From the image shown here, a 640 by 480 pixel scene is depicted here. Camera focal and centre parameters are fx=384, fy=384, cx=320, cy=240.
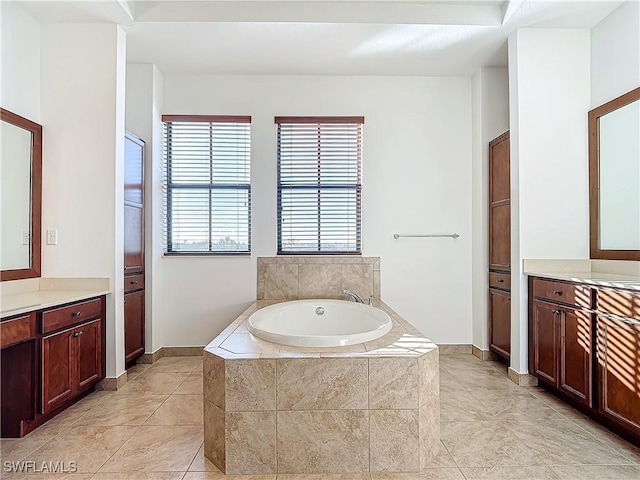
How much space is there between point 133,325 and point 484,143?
11.7 ft

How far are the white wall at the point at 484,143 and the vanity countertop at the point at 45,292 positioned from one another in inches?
126

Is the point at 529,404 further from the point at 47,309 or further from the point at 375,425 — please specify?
the point at 47,309

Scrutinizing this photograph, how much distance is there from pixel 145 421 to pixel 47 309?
0.89 metres

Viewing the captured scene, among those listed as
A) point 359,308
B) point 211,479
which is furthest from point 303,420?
point 359,308

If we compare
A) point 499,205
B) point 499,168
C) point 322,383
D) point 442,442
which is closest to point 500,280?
point 499,205

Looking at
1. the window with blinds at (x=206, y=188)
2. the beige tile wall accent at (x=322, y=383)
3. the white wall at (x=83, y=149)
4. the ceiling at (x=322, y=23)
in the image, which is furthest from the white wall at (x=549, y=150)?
the white wall at (x=83, y=149)

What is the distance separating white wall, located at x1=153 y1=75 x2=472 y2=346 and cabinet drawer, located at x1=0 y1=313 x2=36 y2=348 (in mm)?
1589

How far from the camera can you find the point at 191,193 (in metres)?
3.79

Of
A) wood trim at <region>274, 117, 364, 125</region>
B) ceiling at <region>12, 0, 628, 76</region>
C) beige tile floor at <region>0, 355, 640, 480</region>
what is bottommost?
beige tile floor at <region>0, 355, 640, 480</region>

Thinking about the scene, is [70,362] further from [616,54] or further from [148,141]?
[616,54]

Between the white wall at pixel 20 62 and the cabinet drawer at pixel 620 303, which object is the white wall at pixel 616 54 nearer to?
the cabinet drawer at pixel 620 303

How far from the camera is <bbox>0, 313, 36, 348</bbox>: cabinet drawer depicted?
A: 1.98m

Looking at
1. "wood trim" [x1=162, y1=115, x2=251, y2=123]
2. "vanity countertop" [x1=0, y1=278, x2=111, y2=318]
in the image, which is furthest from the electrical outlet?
"wood trim" [x1=162, y1=115, x2=251, y2=123]

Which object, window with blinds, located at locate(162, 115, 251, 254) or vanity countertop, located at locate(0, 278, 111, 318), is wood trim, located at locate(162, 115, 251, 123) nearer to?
window with blinds, located at locate(162, 115, 251, 254)
